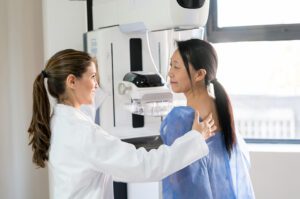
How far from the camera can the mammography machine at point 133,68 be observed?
171cm

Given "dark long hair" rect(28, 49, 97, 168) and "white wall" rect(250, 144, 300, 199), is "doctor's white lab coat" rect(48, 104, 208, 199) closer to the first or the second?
"dark long hair" rect(28, 49, 97, 168)

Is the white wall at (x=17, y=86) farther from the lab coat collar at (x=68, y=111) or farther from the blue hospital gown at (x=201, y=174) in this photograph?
the blue hospital gown at (x=201, y=174)

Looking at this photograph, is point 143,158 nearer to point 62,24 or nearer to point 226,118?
point 226,118

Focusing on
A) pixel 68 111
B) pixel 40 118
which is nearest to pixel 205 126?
pixel 68 111

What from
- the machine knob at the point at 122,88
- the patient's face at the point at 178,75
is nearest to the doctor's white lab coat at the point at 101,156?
the patient's face at the point at 178,75

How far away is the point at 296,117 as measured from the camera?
266 centimetres

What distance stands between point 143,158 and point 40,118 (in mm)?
398

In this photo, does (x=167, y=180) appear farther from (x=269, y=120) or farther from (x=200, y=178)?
(x=269, y=120)

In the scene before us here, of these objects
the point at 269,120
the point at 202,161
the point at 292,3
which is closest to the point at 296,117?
the point at 269,120

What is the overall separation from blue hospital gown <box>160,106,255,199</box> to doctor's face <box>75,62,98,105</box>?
287 millimetres

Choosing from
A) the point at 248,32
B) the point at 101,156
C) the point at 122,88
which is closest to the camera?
the point at 101,156

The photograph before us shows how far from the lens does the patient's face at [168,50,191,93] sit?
144 centimetres

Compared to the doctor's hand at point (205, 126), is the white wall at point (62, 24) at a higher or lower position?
higher

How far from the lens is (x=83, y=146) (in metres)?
1.28
